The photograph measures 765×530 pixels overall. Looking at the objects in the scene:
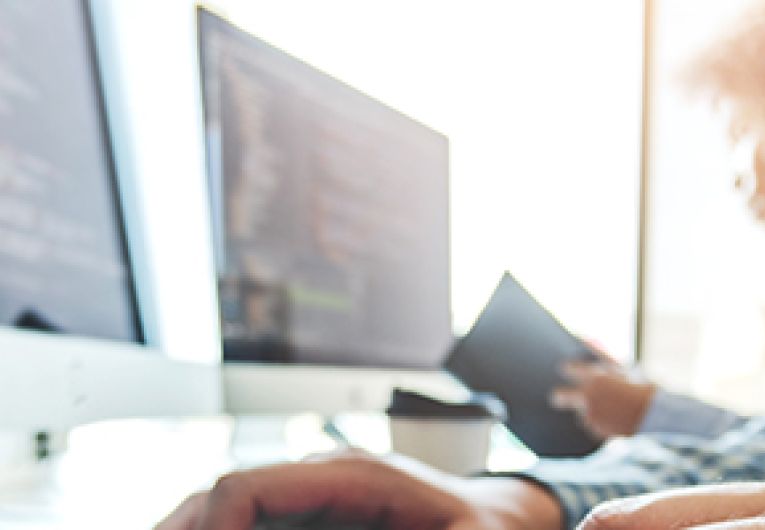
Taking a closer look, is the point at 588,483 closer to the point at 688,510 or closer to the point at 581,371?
the point at 688,510

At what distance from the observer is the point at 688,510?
0.25 meters

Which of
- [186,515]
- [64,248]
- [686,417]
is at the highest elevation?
[64,248]

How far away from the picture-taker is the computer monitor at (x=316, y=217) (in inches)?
27.3

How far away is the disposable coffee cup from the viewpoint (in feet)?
2.13

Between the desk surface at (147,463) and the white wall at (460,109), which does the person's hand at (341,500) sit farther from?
the white wall at (460,109)

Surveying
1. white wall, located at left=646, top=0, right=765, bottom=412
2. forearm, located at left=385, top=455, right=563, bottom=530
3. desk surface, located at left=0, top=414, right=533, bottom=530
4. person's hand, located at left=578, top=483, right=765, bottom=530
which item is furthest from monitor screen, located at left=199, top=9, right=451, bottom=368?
white wall, located at left=646, top=0, right=765, bottom=412

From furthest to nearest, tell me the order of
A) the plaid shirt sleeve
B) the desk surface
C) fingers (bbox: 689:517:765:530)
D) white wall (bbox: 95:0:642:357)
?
white wall (bbox: 95:0:642:357) → the plaid shirt sleeve → the desk surface → fingers (bbox: 689:517:765:530)

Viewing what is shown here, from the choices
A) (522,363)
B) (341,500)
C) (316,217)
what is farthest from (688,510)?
(316,217)

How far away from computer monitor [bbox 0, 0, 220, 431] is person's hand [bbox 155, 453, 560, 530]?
21 cm

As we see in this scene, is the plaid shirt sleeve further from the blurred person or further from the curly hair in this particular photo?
the curly hair

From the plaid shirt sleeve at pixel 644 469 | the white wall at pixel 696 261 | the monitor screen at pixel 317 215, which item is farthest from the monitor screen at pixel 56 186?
the white wall at pixel 696 261

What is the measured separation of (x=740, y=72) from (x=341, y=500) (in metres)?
0.57

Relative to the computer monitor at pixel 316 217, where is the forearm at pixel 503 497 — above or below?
below

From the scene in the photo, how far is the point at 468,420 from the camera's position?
→ 25.8 inches
